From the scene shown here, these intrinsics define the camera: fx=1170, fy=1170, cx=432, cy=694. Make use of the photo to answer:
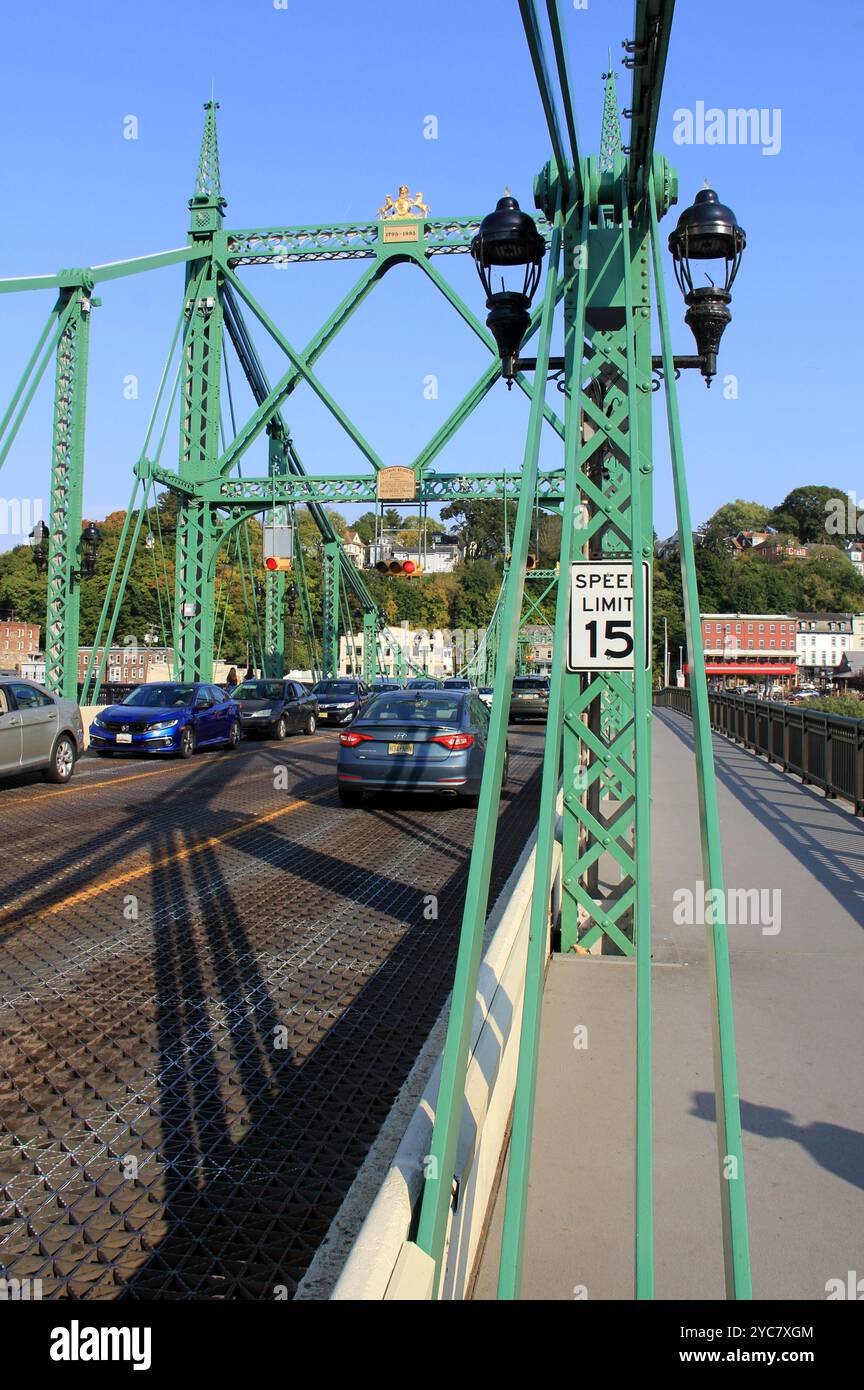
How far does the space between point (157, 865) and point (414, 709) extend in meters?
5.53

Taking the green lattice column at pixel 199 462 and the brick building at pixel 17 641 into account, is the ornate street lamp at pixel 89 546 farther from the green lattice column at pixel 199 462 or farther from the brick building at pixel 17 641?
the brick building at pixel 17 641

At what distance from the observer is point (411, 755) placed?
14.3 metres

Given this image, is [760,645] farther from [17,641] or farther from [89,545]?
[89,545]

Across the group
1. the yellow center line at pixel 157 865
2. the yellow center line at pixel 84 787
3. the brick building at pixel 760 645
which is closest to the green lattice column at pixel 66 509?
the yellow center line at pixel 84 787

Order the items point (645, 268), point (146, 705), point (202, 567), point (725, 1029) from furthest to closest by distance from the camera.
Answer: point (202, 567)
point (146, 705)
point (645, 268)
point (725, 1029)

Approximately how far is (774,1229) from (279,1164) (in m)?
1.77

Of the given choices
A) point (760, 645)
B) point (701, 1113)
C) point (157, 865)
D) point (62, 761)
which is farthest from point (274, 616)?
point (760, 645)

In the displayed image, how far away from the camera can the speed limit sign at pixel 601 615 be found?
6.12m

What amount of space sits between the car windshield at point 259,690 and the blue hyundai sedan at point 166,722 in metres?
4.54

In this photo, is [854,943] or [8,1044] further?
[854,943]

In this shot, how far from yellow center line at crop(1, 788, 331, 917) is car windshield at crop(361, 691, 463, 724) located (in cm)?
156
